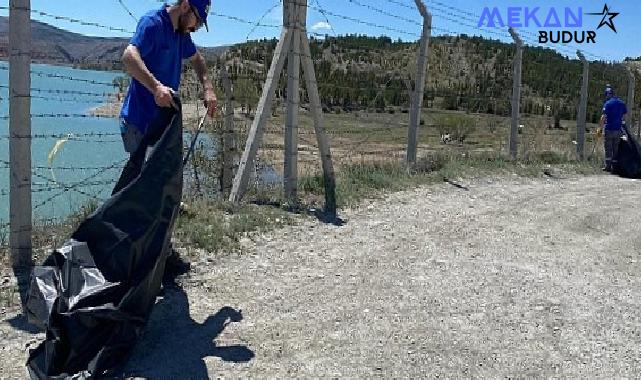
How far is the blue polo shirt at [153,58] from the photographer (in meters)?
4.34

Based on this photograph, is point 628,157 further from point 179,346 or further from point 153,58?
point 179,346

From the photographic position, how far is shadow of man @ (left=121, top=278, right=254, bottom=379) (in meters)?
3.84

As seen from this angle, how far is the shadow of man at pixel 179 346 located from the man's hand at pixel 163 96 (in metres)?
1.42

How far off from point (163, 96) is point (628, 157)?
37.8 feet

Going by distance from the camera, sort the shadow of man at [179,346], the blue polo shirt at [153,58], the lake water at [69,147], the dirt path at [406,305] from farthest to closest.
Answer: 1. the lake water at [69,147]
2. the blue polo shirt at [153,58]
3. the dirt path at [406,305]
4. the shadow of man at [179,346]

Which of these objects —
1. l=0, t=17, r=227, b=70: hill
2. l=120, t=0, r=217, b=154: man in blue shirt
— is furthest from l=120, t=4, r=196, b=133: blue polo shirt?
l=0, t=17, r=227, b=70: hill

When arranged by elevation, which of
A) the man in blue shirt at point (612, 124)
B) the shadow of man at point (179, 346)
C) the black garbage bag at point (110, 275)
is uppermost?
the man in blue shirt at point (612, 124)

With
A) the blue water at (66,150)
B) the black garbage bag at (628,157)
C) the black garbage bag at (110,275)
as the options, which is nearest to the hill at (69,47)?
the blue water at (66,150)

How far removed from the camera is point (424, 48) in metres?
10.1

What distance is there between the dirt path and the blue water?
5.21 ft

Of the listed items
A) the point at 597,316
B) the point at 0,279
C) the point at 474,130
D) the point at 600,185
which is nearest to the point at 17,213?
the point at 0,279

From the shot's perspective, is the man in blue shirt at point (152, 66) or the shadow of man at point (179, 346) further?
the man in blue shirt at point (152, 66)

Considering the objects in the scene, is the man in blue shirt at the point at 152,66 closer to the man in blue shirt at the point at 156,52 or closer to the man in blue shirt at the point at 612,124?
the man in blue shirt at the point at 156,52

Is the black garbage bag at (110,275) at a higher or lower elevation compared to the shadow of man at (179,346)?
higher
